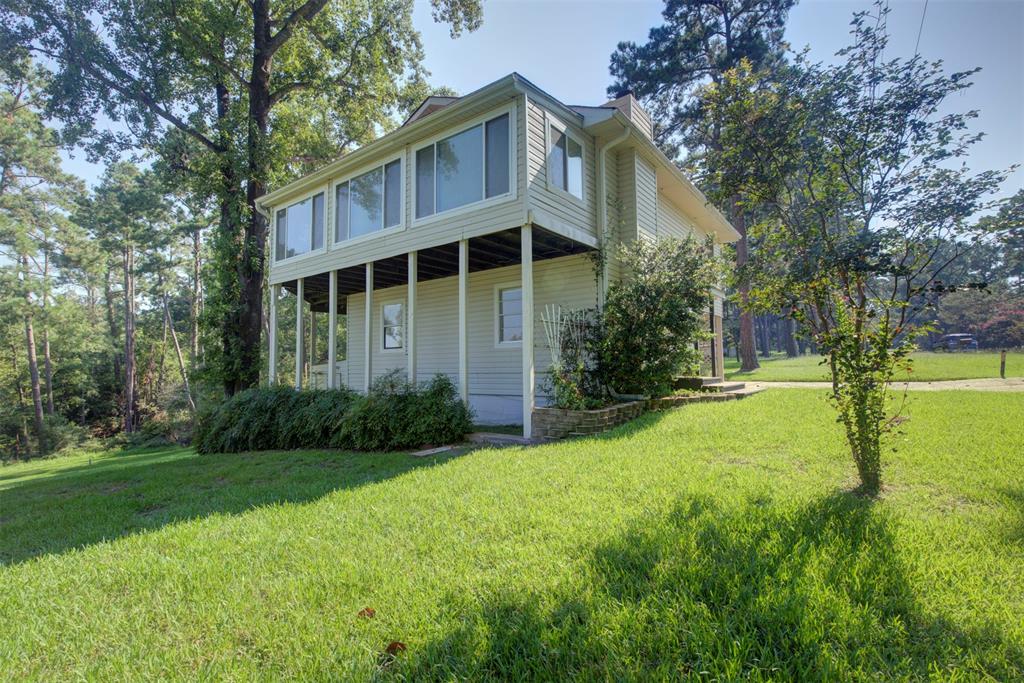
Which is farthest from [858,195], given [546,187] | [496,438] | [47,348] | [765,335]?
[765,335]

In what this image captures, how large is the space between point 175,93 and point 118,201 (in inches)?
516

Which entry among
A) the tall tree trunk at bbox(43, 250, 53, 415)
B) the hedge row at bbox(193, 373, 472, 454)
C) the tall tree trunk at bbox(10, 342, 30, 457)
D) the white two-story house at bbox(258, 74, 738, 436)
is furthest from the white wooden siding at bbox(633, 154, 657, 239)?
the tall tree trunk at bbox(43, 250, 53, 415)

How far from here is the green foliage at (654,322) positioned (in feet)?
24.3

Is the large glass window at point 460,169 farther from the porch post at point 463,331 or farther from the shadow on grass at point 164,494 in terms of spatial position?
the shadow on grass at point 164,494

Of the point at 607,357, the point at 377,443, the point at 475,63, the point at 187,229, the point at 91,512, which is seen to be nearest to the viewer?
the point at 91,512

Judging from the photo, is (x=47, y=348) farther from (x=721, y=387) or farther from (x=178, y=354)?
(x=721, y=387)

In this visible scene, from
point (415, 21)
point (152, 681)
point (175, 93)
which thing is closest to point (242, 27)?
point (175, 93)

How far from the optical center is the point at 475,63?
1216 cm

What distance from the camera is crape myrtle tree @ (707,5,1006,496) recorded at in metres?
3.40

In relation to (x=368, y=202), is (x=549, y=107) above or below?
above

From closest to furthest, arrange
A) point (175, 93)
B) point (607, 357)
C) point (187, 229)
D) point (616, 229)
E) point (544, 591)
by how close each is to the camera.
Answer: point (544, 591), point (607, 357), point (616, 229), point (175, 93), point (187, 229)

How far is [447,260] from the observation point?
9688 millimetres

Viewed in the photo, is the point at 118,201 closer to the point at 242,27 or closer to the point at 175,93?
the point at 175,93

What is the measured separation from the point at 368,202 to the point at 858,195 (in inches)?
344
